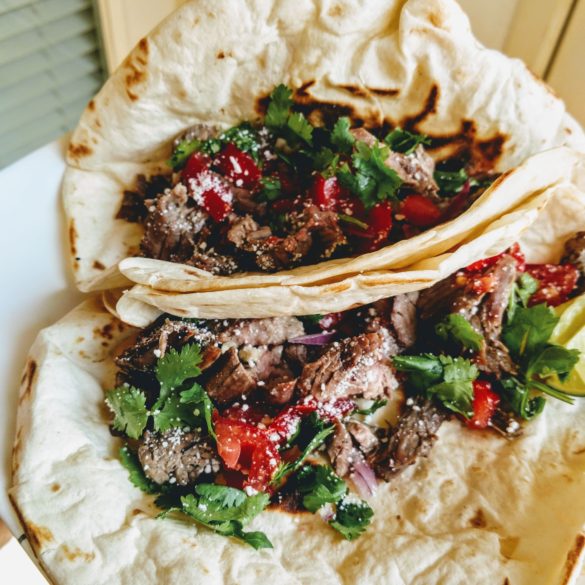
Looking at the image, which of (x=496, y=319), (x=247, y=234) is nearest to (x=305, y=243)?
(x=247, y=234)

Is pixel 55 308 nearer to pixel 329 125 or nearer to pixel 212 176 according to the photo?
pixel 212 176

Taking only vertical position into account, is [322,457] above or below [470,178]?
below

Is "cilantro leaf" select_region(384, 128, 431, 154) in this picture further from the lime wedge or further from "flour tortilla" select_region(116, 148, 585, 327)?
the lime wedge

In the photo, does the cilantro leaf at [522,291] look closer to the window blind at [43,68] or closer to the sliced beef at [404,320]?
the sliced beef at [404,320]

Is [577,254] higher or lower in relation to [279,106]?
lower

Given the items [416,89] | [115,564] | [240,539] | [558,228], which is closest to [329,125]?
[416,89]

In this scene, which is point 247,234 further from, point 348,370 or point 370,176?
point 348,370
